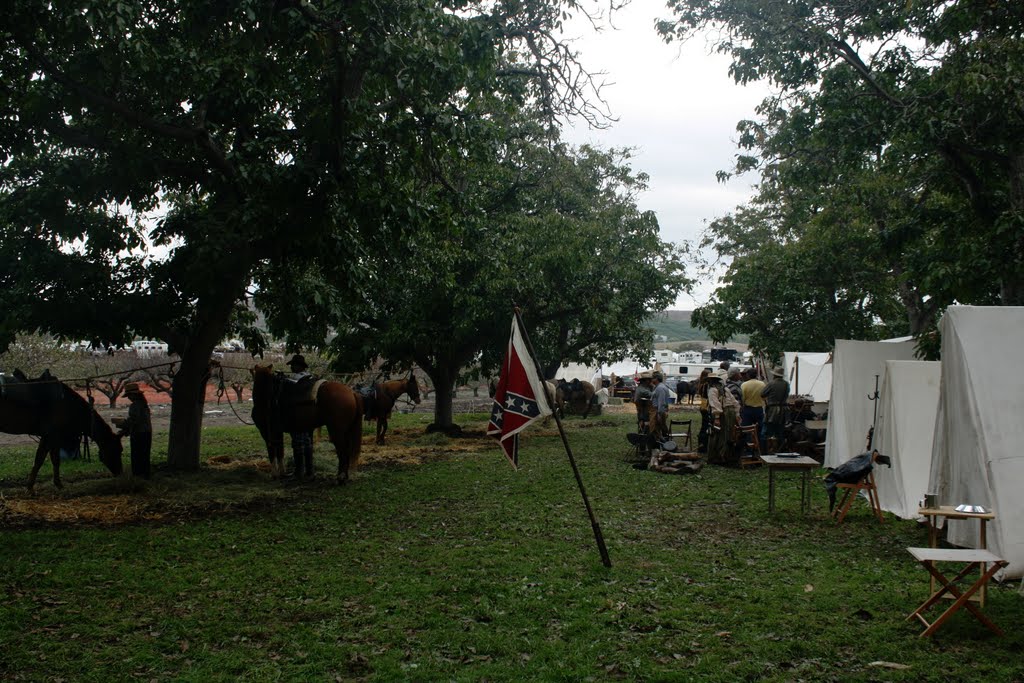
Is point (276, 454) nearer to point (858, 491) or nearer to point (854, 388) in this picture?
point (858, 491)

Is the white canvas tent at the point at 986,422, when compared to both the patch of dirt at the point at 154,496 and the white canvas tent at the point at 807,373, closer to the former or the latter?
the patch of dirt at the point at 154,496

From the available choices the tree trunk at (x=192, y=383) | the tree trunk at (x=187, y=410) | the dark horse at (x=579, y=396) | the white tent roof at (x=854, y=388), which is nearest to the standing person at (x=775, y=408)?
the white tent roof at (x=854, y=388)

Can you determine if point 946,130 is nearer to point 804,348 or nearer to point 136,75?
point 136,75

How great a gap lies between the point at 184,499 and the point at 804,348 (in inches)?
909

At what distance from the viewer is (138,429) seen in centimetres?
1220

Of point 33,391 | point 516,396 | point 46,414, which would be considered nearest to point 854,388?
point 516,396

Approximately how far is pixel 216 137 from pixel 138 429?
4.38 metres

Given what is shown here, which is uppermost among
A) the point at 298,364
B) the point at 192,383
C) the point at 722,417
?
the point at 298,364

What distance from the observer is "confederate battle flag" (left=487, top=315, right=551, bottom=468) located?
8.15 m

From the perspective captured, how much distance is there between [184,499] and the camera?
1148 centimetres

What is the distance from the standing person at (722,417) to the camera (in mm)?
16719

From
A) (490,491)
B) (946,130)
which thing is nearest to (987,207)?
(946,130)

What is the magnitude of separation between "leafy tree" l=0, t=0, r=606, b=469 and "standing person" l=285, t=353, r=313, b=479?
1.32 metres

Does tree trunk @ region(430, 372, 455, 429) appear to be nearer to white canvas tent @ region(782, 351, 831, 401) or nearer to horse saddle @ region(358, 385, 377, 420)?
horse saddle @ region(358, 385, 377, 420)
